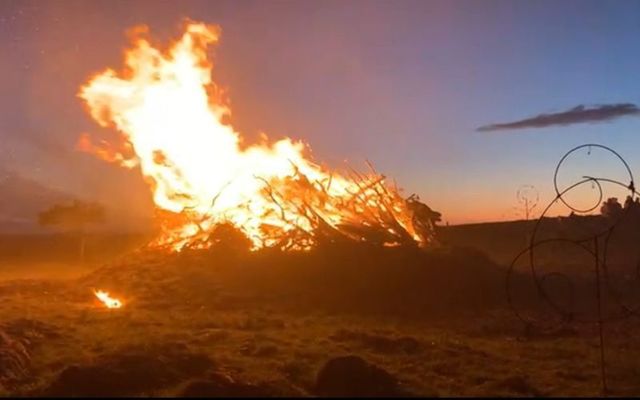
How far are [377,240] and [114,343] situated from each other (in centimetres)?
1416

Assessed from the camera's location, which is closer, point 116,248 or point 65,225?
point 65,225

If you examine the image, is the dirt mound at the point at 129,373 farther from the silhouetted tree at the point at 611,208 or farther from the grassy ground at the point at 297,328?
the silhouetted tree at the point at 611,208

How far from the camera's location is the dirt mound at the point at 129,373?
12.6m

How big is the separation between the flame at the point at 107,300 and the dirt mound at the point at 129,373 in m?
11.1

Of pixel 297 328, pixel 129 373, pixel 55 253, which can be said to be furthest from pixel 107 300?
pixel 55 253

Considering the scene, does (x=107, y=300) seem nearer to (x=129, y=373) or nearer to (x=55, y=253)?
(x=129, y=373)

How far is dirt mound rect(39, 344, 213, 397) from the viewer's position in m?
12.6

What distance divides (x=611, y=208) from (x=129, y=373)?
119 feet

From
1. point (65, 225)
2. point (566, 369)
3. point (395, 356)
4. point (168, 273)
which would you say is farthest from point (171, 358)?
point (65, 225)

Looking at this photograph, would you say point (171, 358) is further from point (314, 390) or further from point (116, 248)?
point (116, 248)

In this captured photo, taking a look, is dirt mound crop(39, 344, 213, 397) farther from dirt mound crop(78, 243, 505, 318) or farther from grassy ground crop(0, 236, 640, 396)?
dirt mound crop(78, 243, 505, 318)

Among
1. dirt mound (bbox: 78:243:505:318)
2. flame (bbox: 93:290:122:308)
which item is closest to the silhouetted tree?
dirt mound (bbox: 78:243:505:318)

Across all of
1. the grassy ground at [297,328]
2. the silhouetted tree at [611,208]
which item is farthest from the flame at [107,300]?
the silhouetted tree at [611,208]

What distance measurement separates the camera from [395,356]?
16703mm
